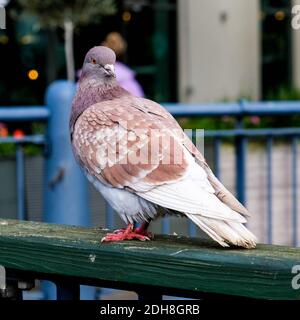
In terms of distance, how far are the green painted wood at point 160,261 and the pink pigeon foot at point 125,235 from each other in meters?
0.03

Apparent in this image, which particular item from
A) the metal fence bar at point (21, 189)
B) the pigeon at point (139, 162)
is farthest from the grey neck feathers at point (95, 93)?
the metal fence bar at point (21, 189)

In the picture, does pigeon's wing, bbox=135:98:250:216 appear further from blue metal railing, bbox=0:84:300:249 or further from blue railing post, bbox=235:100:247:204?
blue railing post, bbox=235:100:247:204

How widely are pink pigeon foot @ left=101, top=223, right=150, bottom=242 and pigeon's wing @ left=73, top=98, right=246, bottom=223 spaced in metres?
0.10

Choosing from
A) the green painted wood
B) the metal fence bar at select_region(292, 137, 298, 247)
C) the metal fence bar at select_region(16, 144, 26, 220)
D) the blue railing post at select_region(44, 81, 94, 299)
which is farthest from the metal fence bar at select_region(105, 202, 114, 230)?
the green painted wood

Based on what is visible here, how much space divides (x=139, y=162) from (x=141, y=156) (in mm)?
18

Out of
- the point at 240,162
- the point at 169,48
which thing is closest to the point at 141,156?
the point at 240,162

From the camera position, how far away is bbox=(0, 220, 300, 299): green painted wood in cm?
205

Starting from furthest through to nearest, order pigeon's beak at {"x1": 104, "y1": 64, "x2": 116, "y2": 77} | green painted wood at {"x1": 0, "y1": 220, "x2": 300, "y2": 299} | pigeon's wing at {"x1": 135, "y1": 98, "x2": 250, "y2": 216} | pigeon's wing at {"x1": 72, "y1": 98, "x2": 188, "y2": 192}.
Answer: pigeon's beak at {"x1": 104, "y1": 64, "x2": 116, "y2": 77} → pigeon's wing at {"x1": 72, "y1": 98, "x2": 188, "y2": 192} → pigeon's wing at {"x1": 135, "y1": 98, "x2": 250, "y2": 216} → green painted wood at {"x1": 0, "y1": 220, "x2": 300, "y2": 299}

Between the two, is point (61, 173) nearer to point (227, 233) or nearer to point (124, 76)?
point (124, 76)

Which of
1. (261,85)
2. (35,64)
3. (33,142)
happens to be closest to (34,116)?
(33,142)

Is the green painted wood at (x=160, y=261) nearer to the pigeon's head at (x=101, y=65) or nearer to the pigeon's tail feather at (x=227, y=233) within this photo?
the pigeon's tail feather at (x=227, y=233)

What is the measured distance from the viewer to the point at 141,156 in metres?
2.63

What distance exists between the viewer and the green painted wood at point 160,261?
80.7 inches

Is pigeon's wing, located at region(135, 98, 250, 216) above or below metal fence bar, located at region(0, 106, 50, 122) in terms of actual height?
below
